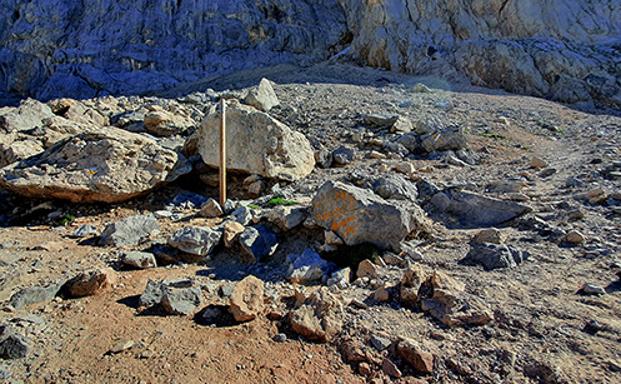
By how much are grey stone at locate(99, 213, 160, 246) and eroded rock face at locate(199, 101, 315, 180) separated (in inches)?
76.7

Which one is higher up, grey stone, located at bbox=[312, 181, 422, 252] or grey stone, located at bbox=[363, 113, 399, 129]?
grey stone, located at bbox=[312, 181, 422, 252]

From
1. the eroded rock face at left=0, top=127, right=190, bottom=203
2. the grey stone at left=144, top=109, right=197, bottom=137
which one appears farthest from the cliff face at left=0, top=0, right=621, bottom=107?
the eroded rock face at left=0, top=127, right=190, bottom=203

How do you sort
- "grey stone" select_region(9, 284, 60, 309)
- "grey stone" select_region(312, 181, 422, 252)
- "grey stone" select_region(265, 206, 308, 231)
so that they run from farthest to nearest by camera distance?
"grey stone" select_region(265, 206, 308, 231) → "grey stone" select_region(312, 181, 422, 252) → "grey stone" select_region(9, 284, 60, 309)

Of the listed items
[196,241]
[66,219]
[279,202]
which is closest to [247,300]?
[196,241]

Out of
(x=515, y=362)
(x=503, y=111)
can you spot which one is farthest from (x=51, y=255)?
(x=503, y=111)

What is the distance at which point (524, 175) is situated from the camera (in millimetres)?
6809

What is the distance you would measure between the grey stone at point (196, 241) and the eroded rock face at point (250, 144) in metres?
2.49

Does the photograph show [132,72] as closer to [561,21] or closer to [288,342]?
[561,21]

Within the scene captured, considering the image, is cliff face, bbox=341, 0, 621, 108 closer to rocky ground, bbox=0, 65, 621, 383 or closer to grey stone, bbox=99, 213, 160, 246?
rocky ground, bbox=0, 65, 621, 383

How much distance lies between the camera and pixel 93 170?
5953mm

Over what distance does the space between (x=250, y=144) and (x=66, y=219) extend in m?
2.98

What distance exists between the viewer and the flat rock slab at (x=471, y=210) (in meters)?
4.91

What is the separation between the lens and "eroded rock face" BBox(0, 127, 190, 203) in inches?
228

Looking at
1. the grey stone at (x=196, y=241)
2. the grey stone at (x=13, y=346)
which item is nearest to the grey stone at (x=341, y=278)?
the grey stone at (x=196, y=241)
